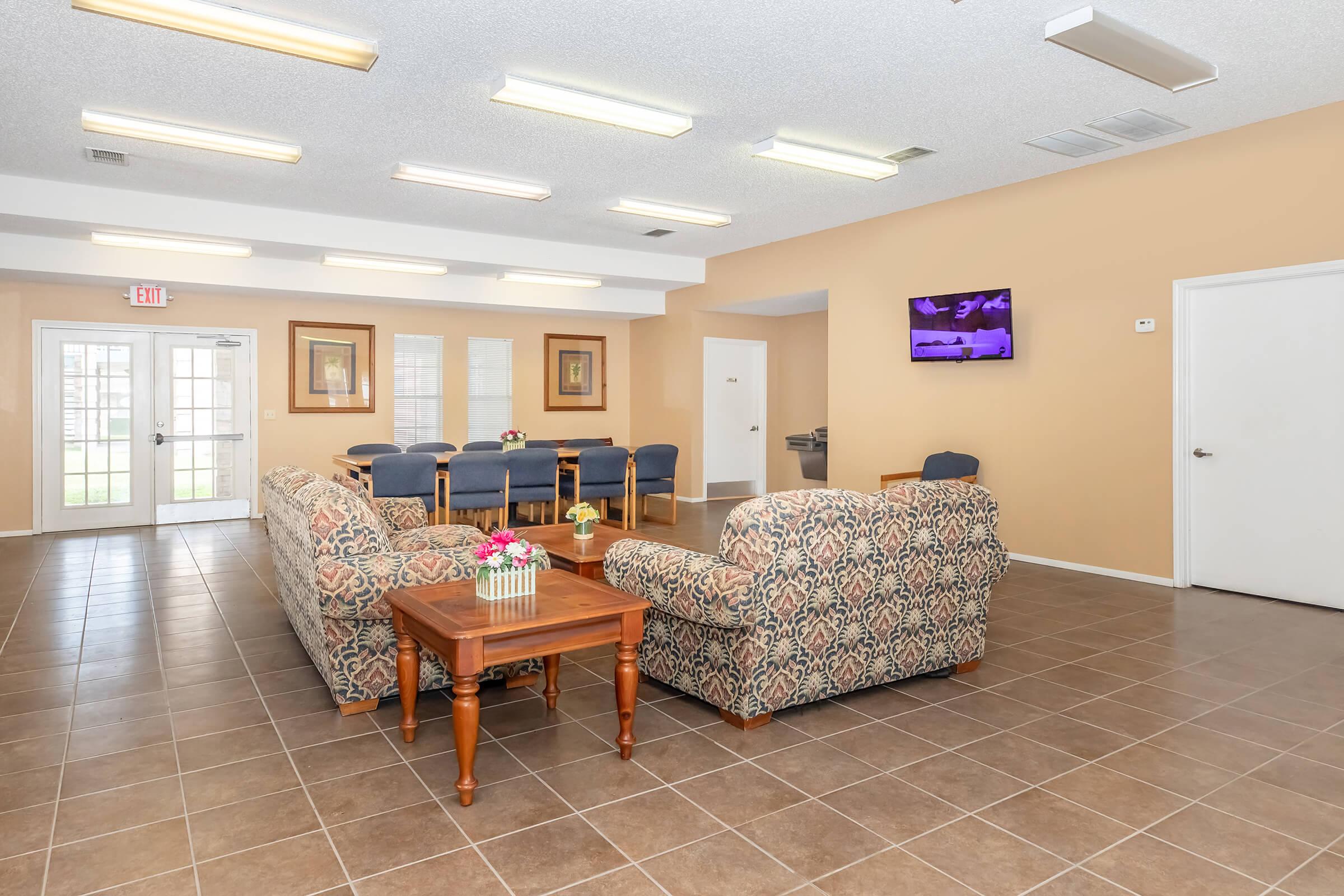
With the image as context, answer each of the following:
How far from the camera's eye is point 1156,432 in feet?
18.4

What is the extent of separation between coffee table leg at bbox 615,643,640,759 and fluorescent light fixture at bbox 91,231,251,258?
6272 mm

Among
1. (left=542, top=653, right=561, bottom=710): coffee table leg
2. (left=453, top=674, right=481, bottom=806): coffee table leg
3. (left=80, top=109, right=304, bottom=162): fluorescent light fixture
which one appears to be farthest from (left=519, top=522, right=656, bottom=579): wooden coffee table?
(left=80, top=109, right=304, bottom=162): fluorescent light fixture

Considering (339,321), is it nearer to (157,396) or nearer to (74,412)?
(157,396)

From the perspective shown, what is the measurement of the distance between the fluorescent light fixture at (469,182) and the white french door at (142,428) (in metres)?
4.12

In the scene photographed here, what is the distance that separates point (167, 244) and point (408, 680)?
20.1ft

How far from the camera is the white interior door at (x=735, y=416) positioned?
10.6 meters

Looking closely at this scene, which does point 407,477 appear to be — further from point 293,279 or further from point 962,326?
point 962,326

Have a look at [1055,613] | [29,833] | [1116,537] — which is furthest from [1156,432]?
[29,833]

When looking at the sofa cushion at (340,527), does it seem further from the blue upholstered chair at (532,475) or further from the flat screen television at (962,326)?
the flat screen television at (962,326)

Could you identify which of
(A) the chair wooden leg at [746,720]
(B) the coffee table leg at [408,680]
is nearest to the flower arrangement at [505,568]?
(B) the coffee table leg at [408,680]

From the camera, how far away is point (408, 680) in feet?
10.0

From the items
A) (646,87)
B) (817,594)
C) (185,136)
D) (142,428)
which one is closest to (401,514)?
(185,136)

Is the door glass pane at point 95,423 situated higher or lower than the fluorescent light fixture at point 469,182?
lower

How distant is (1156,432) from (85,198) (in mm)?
8085
